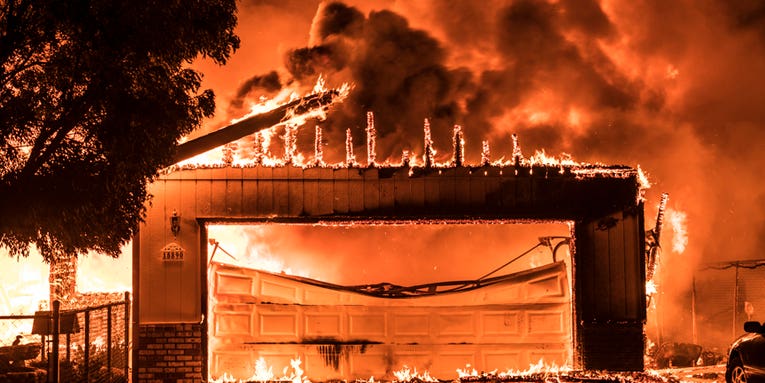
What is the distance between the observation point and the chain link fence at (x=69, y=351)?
9504mm

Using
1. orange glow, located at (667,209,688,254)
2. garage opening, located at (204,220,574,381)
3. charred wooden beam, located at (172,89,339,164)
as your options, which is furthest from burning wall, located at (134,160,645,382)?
orange glow, located at (667,209,688,254)

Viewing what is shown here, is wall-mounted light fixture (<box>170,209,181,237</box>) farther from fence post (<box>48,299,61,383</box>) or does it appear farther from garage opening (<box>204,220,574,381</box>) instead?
fence post (<box>48,299,61,383</box>)

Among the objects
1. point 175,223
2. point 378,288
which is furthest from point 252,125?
point 378,288

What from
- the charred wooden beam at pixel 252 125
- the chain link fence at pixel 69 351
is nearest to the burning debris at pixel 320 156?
the charred wooden beam at pixel 252 125

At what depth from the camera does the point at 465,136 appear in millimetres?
17844

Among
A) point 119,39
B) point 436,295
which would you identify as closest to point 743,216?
point 436,295

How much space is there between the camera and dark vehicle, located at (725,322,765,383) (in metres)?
9.64

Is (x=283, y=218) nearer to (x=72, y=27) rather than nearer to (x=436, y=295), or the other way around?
(x=436, y=295)

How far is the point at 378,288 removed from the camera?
11.7m

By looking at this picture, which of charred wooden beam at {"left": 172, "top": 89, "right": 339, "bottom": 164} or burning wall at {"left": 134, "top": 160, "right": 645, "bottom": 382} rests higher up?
charred wooden beam at {"left": 172, "top": 89, "right": 339, "bottom": 164}

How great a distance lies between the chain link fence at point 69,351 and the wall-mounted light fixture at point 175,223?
163 cm

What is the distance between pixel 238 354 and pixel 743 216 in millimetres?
19475

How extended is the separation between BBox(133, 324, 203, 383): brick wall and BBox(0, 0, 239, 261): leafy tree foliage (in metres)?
2.65

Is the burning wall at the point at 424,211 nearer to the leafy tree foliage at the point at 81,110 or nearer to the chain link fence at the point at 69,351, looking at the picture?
the chain link fence at the point at 69,351
